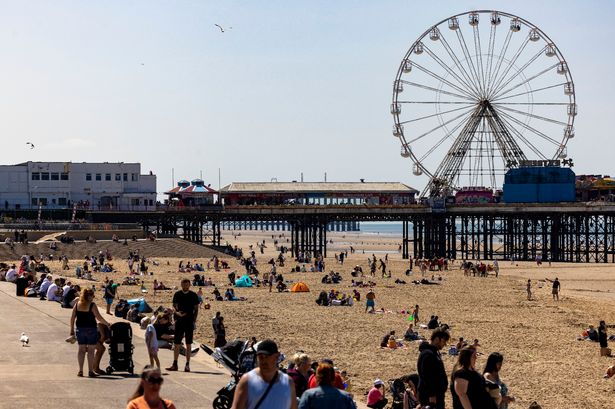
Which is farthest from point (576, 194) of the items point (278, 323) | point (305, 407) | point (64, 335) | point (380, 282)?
point (305, 407)

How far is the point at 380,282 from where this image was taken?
46.9 metres

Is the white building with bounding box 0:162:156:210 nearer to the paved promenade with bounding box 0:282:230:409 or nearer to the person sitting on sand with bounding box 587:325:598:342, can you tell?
the person sitting on sand with bounding box 587:325:598:342

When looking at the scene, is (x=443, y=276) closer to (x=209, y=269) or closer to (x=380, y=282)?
(x=380, y=282)

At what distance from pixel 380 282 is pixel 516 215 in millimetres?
31312

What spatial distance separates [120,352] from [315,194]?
222 ft

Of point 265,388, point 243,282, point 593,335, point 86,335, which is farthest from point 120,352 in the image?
point 243,282

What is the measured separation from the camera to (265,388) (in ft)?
26.1

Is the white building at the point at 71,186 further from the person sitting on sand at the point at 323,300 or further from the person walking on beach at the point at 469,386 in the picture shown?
the person walking on beach at the point at 469,386

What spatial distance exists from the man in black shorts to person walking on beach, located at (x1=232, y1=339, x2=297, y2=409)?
716 cm

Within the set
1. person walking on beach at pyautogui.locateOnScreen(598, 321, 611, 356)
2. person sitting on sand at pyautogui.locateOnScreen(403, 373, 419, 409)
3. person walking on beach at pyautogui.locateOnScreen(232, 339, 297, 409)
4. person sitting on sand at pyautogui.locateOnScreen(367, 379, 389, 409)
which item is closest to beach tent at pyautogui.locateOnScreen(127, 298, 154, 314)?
person walking on beach at pyautogui.locateOnScreen(598, 321, 611, 356)

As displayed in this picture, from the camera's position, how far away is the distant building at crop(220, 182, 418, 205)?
81625mm

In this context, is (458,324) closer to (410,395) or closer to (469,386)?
(410,395)

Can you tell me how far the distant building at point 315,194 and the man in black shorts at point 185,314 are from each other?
6583 cm

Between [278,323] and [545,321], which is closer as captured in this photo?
[278,323]
